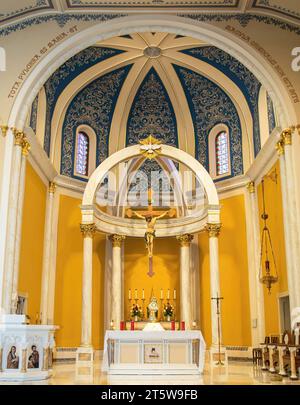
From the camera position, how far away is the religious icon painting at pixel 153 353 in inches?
473

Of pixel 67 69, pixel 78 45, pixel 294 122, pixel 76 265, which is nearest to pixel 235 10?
pixel 294 122

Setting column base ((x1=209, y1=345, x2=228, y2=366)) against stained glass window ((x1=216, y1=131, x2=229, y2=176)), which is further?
stained glass window ((x1=216, y1=131, x2=229, y2=176))

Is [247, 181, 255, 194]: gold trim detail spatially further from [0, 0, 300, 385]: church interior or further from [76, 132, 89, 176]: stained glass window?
[76, 132, 89, 176]: stained glass window

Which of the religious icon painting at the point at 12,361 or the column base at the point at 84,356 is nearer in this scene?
the religious icon painting at the point at 12,361

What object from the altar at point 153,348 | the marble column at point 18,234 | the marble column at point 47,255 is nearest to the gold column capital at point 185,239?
the marble column at point 47,255

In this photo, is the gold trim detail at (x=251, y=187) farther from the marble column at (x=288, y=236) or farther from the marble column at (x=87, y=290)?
the marble column at (x=87, y=290)

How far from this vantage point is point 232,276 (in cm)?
1781

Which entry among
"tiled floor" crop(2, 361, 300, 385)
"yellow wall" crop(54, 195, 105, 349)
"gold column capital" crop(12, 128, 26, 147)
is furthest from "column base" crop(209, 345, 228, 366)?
"gold column capital" crop(12, 128, 26, 147)

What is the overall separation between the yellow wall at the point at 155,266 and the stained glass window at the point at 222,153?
3336mm

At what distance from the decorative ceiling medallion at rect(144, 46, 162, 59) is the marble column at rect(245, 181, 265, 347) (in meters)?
5.77

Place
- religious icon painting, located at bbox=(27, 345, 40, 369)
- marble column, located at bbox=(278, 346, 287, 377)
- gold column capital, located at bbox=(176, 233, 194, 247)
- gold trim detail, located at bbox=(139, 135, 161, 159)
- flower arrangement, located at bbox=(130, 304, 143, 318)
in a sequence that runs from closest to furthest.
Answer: religious icon painting, located at bbox=(27, 345, 40, 369) → marble column, located at bbox=(278, 346, 287, 377) → gold trim detail, located at bbox=(139, 135, 161, 159) → flower arrangement, located at bbox=(130, 304, 143, 318) → gold column capital, located at bbox=(176, 233, 194, 247)

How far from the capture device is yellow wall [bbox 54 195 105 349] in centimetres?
1733

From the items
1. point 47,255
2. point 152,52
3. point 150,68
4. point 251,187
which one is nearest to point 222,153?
point 251,187

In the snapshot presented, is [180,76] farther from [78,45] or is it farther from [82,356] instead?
[82,356]
